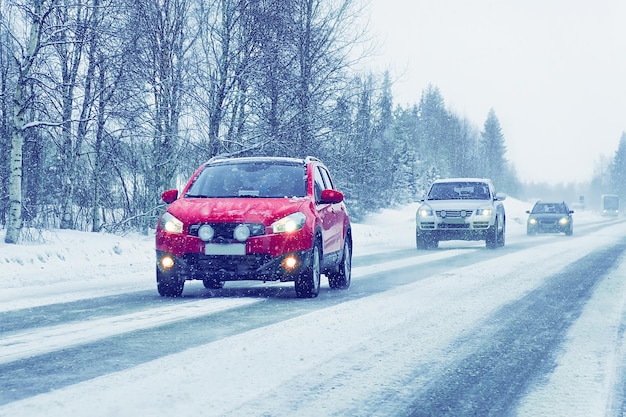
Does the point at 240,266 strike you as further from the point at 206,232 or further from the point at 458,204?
the point at 458,204

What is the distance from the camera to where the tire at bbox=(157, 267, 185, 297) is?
9773mm

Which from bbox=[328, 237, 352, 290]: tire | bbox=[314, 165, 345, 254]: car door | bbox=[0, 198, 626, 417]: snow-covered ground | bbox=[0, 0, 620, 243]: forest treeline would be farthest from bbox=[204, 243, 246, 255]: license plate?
bbox=[0, 0, 620, 243]: forest treeline

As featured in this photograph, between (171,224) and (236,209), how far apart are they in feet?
2.49

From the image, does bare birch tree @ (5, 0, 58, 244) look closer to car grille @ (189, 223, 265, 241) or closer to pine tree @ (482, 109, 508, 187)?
car grille @ (189, 223, 265, 241)

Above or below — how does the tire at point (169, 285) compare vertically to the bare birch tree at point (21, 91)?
below

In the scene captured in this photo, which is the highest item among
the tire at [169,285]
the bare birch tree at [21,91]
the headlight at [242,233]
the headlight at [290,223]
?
the bare birch tree at [21,91]

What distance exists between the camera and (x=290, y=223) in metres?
9.58

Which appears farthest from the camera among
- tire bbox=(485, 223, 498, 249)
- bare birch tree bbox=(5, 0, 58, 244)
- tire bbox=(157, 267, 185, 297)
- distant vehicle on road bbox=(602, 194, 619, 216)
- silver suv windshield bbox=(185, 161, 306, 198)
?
distant vehicle on road bbox=(602, 194, 619, 216)

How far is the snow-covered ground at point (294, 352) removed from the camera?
4.38 meters

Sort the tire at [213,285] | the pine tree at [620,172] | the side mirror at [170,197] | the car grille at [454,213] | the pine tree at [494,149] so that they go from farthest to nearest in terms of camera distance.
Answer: the pine tree at [620,172]
the pine tree at [494,149]
the car grille at [454,213]
the tire at [213,285]
the side mirror at [170,197]

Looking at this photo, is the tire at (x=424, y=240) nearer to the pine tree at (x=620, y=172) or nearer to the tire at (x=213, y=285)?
the tire at (x=213, y=285)

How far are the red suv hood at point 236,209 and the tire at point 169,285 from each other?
0.68 metres

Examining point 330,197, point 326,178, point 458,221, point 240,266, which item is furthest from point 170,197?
point 458,221

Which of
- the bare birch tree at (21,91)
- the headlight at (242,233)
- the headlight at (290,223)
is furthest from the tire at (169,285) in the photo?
the bare birch tree at (21,91)
